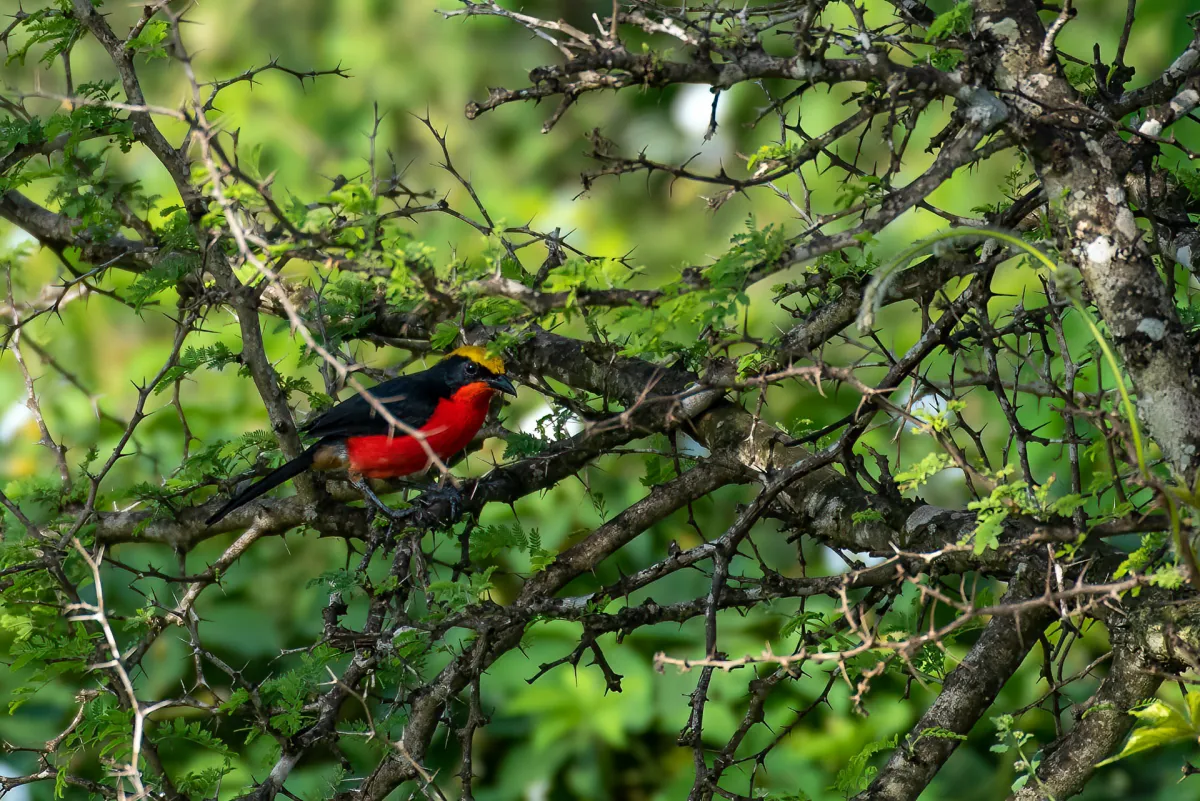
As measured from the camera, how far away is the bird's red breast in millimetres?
4367

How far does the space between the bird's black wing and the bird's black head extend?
0.07m

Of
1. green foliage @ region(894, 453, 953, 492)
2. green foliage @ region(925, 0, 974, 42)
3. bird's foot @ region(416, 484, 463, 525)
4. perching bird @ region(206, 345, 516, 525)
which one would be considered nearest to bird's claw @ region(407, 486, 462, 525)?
bird's foot @ region(416, 484, 463, 525)

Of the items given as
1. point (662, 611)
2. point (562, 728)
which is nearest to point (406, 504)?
point (662, 611)

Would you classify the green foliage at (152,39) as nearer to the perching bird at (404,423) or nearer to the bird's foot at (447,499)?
the perching bird at (404,423)

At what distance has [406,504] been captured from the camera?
401 centimetres

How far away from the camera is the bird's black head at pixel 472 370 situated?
15.0 ft

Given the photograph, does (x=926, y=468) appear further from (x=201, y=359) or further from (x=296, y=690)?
(x=201, y=359)

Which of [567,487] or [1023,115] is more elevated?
[567,487]

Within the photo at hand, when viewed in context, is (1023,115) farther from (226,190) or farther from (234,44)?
(234,44)

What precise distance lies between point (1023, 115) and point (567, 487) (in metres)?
4.97

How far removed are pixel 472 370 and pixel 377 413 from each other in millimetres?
477

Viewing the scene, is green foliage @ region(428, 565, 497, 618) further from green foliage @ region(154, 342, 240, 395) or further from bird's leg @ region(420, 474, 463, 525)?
green foliage @ region(154, 342, 240, 395)

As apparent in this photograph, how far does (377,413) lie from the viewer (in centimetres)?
452

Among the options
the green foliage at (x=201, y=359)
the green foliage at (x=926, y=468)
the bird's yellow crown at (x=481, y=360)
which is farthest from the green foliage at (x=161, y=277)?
the green foliage at (x=926, y=468)
